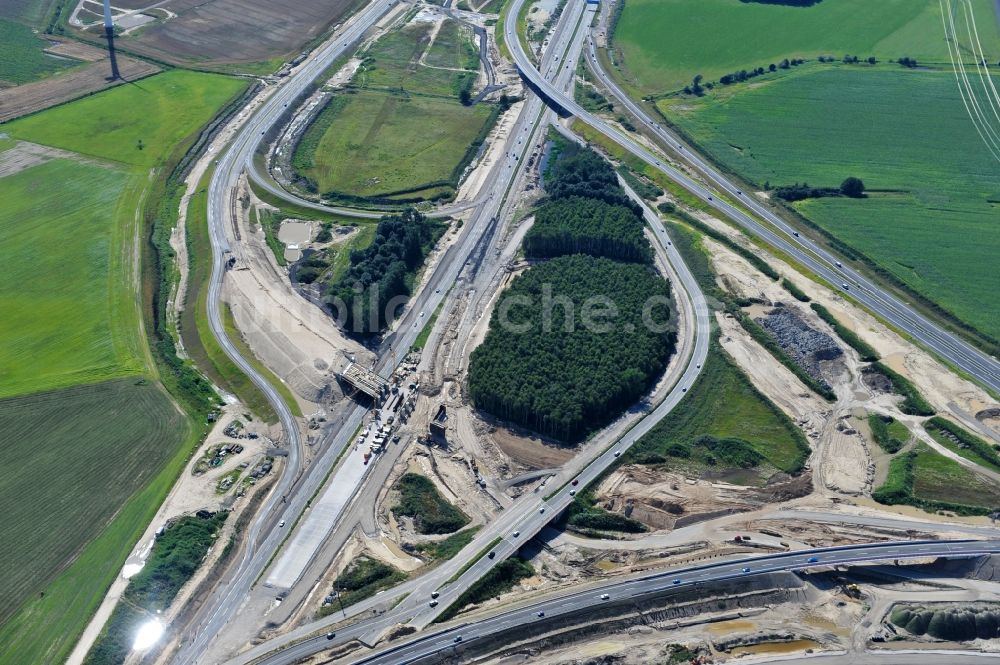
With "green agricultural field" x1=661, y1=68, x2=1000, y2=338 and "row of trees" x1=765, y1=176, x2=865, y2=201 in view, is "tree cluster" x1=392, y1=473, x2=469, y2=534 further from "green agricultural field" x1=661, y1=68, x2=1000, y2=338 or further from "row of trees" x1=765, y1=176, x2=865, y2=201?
"row of trees" x1=765, y1=176, x2=865, y2=201

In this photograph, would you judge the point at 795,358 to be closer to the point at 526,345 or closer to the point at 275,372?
the point at 526,345

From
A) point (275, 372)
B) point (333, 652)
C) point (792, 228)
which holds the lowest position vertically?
point (333, 652)

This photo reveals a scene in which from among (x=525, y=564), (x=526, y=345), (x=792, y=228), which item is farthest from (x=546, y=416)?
(x=792, y=228)

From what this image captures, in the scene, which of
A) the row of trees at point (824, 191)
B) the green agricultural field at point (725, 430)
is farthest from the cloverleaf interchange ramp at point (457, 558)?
the row of trees at point (824, 191)

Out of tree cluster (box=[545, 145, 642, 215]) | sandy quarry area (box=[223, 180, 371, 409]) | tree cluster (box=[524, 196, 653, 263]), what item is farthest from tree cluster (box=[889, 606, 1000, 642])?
tree cluster (box=[545, 145, 642, 215])

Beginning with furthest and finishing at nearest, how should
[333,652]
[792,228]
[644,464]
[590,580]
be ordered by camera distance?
1. [792,228]
2. [644,464]
3. [590,580]
4. [333,652]

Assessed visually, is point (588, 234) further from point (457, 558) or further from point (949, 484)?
point (949, 484)
